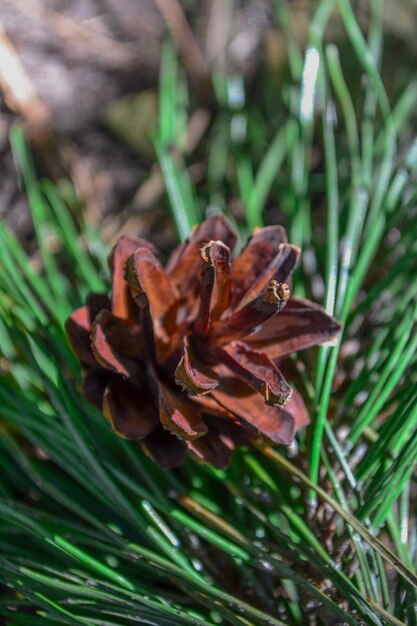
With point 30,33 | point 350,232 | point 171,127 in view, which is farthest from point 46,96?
point 350,232

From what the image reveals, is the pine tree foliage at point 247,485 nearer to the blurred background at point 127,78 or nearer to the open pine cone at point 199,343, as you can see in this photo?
the open pine cone at point 199,343

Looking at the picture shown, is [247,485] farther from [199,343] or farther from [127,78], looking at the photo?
[127,78]

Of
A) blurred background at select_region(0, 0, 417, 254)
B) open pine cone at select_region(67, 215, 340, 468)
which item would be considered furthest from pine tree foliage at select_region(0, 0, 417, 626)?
blurred background at select_region(0, 0, 417, 254)

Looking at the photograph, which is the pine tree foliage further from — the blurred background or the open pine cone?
the blurred background

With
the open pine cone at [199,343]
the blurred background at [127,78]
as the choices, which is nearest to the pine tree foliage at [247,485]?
the open pine cone at [199,343]

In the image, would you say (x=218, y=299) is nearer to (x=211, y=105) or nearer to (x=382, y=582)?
(x=382, y=582)

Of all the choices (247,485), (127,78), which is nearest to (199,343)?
(247,485)
